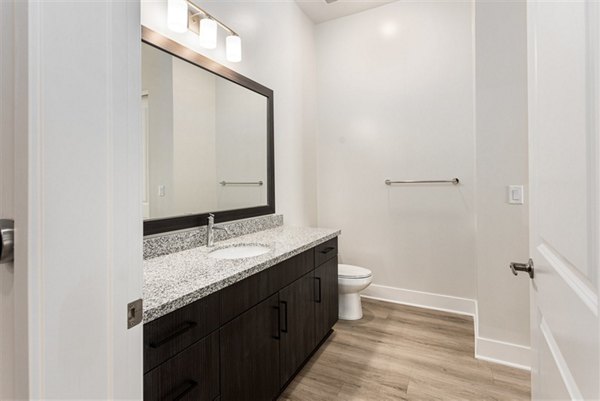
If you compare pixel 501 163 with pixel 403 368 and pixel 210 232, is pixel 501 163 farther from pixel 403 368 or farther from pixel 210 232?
pixel 210 232

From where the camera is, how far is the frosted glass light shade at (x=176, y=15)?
4.88 ft

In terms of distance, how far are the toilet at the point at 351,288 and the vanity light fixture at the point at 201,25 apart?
187 centimetres

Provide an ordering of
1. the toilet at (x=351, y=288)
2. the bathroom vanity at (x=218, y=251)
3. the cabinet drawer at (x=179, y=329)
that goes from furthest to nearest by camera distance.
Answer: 1. the toilet at (x=351, y=288)
2. the bathroom vanity at (x=218, y=251)
3. the cabinet drawer at (x=179, y=329)

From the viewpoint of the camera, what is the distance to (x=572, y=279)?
1.90ft

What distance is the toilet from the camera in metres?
2.40

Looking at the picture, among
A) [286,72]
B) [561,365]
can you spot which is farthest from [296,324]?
[286,72]

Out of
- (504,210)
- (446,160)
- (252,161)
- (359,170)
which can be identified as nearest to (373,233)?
(359,170)

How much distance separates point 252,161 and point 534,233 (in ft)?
5.93

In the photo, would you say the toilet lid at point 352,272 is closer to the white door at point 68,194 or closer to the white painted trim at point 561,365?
the white painted trim at point 561,365

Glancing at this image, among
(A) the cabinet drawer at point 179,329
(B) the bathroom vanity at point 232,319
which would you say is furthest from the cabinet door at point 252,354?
(A) the cabinet drawer at point 179,329

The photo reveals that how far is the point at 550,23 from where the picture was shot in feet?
2.27

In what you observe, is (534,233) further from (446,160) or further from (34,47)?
(446,160)

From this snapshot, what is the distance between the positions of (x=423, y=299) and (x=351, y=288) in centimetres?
86

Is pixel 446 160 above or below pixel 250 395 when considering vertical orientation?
above
